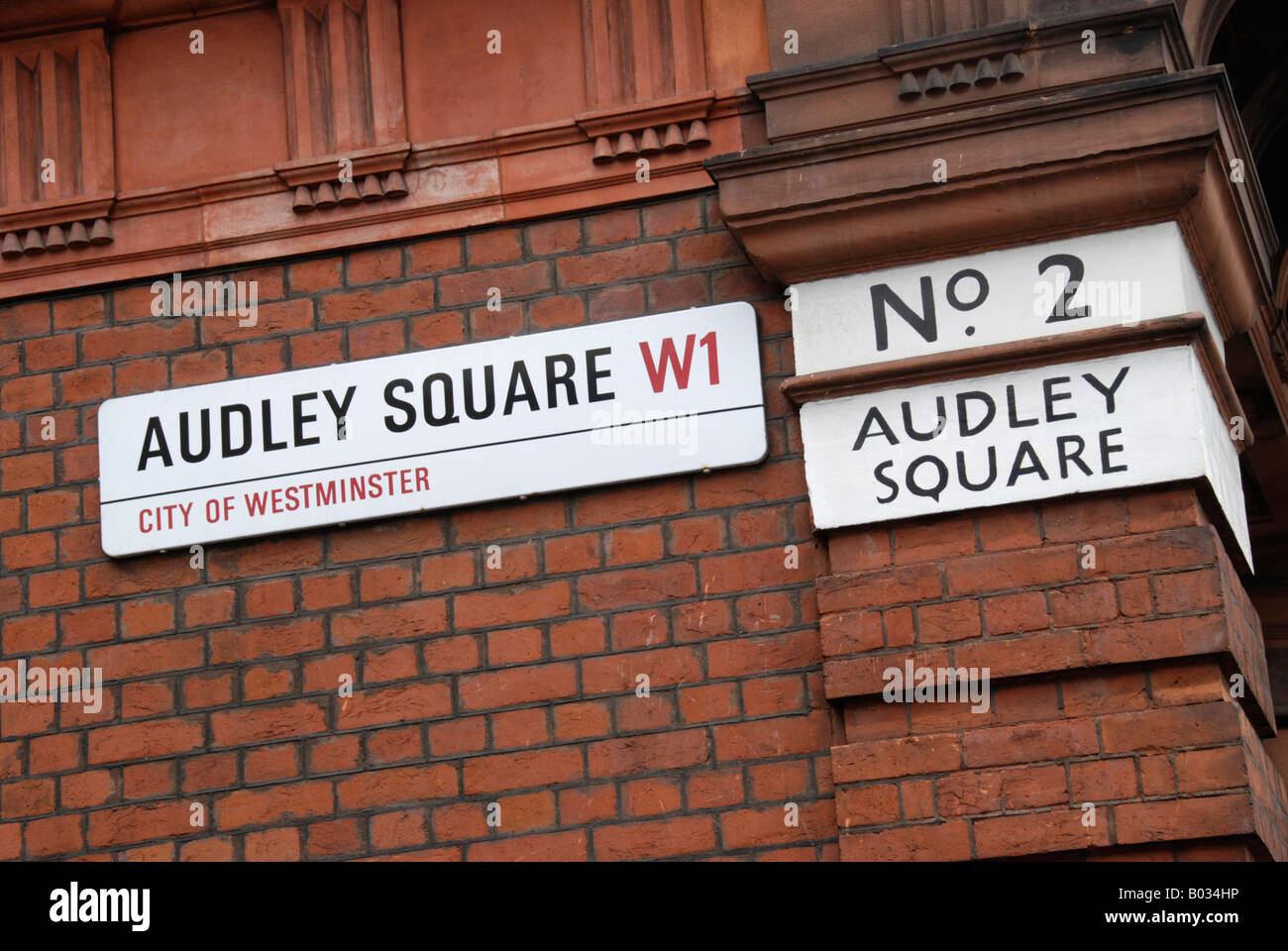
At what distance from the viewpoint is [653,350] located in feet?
28.0

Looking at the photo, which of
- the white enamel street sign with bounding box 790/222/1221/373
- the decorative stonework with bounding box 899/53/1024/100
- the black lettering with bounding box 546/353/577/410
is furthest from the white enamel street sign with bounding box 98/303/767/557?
the decorative stonework with bounding box 899/53/1024/100

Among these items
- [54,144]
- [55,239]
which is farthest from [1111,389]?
[54,144]

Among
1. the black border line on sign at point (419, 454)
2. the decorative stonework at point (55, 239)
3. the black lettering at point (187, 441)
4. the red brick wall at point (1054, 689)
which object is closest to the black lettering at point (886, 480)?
the red brick wall at point (1054, 689)

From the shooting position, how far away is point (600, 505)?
850cm

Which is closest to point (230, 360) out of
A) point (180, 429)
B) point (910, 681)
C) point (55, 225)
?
point (180, 429)

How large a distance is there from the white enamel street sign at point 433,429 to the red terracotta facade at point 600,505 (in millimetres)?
93

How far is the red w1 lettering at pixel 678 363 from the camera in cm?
848

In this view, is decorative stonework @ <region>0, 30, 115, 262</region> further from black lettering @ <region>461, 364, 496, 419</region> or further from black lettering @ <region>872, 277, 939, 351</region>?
black lettering @ <region>872, 277, 939, 351</region>

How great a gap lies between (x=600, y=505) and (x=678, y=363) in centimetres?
61

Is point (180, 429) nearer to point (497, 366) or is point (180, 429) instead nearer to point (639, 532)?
point (497, 366)
